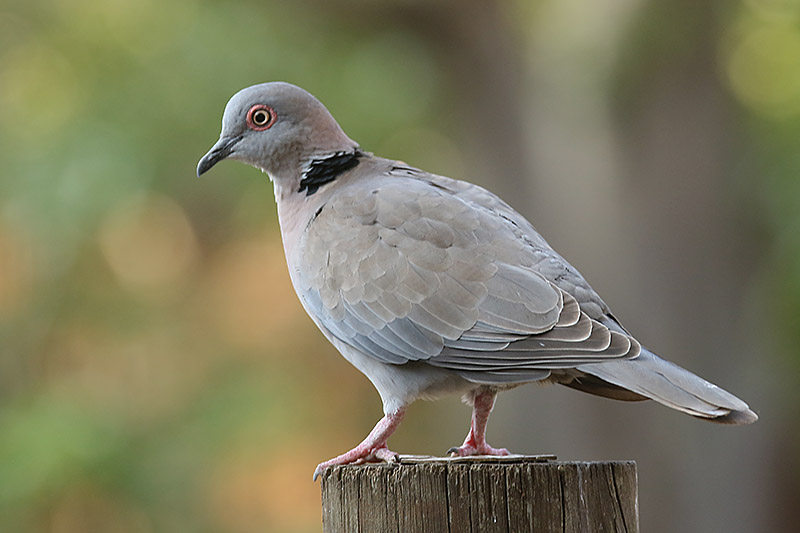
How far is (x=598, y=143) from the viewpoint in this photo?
769cm

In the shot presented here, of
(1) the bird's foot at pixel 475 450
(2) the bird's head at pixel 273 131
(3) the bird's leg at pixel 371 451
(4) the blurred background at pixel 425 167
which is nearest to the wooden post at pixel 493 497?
(3) the bird's leg at pixel 371 451

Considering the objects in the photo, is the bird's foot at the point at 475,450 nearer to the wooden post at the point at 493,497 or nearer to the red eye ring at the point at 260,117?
the wooden post at the point at 493,497

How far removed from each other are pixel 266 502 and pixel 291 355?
171 cm

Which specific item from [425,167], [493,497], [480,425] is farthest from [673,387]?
[425,167]

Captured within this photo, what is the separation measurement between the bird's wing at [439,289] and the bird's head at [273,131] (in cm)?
38

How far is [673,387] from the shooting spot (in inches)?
113

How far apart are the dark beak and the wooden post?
5.49 feet

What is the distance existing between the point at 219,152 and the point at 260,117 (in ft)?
0.73

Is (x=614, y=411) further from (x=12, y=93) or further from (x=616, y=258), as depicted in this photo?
(x=12, y=93)

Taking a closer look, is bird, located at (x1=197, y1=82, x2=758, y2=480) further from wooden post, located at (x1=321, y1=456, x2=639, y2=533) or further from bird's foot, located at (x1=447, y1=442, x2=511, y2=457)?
wooden post, located at (x1=321, y1=456, x2=639, y2=533)

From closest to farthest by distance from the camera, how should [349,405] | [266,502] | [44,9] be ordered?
[44,9], [266,502], [349,405]

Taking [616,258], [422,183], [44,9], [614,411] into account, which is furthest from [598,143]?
[44,9]

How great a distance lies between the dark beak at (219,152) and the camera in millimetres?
3992

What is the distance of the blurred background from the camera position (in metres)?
7.48
